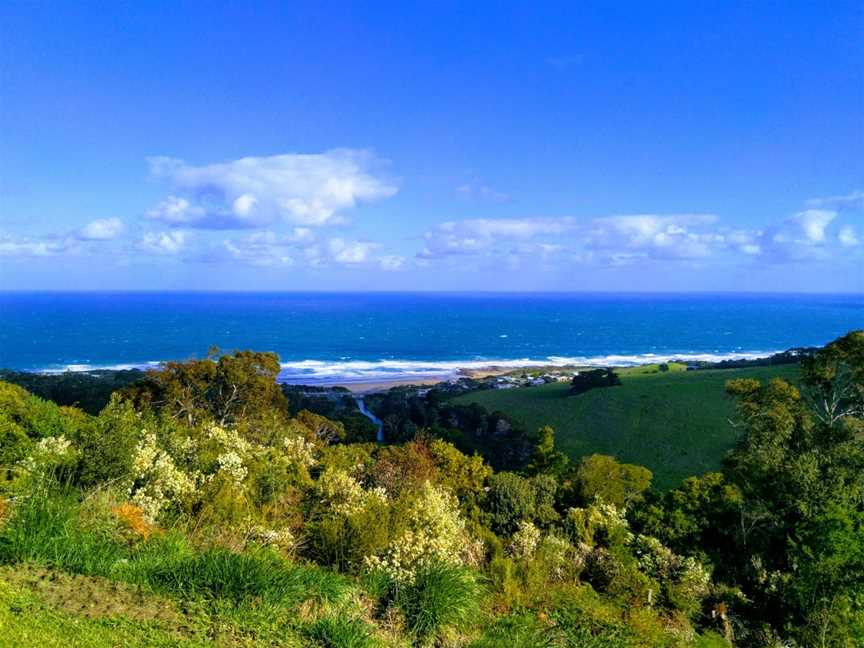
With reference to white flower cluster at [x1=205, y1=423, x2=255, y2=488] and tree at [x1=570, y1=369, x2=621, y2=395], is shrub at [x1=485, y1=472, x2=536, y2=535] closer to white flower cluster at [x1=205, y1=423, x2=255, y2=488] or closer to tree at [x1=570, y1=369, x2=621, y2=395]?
white flower cluster at [x1=205, y1=423, x2=255, y2=488]

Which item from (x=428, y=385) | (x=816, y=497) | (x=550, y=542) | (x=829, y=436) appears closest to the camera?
(x=550, y=542)

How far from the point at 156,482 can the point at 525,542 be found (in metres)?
7.50

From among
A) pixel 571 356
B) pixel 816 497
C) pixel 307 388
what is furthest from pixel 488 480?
pixel 571 356

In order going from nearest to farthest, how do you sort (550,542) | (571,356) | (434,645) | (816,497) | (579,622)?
1. (434,645)
2. (579,622)
3. (550,542)
4. (816,497)
5. (571,356)

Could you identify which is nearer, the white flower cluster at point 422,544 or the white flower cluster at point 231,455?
the white flower cluster at point 422,544

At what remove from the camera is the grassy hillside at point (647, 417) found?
3291 centimetres

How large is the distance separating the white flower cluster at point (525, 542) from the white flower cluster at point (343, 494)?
9.40 feet

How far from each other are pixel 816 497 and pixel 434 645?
11959 millimetres

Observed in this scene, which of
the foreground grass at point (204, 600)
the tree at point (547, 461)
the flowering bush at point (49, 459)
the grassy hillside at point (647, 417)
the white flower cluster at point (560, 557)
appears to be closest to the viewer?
the foreground grass at point (204, 600)

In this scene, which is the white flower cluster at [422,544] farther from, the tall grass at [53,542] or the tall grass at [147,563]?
the tall grass at [53,542]

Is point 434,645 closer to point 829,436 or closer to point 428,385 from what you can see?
point 829,436

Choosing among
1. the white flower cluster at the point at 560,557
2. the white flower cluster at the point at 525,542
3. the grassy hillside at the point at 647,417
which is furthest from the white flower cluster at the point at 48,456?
the grassy hillside at the point at 647,417

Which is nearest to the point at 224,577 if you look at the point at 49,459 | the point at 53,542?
the point at 53,542

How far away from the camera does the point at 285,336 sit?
399ft
